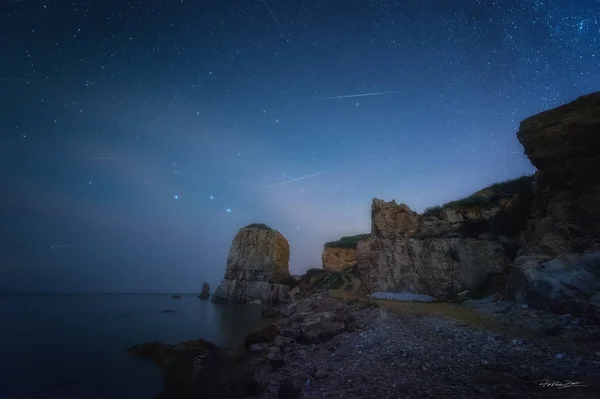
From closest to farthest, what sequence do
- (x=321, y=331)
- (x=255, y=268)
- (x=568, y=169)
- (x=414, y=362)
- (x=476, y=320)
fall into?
1. (x=414, y=362)
2. (x=476, y=320)
3. (x=568, y=169)
4. (x=321, y=331)
5. (x=255, y=268)

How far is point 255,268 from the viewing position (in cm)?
7975

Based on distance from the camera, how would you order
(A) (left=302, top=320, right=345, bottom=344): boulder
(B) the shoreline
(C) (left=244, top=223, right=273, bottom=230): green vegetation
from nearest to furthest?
(B) the shoreline → (A) (left=302, top=320, right=345, bottom=344): boulder → (C) (left=244, top=223, right=273, bottom=230): green vegetation

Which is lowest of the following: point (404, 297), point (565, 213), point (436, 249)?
point (404, 297)

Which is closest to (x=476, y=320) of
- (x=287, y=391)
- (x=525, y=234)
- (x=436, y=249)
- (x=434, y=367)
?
(x=434, y=367)

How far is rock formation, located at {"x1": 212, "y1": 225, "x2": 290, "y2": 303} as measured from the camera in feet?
249

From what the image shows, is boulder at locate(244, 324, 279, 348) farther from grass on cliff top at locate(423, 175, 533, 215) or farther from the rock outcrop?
grass on cliff top at locate(423, 175, 533, 215)

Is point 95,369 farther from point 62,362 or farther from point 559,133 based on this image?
point 559,133

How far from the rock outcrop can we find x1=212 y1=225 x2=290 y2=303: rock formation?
6700 centimetres

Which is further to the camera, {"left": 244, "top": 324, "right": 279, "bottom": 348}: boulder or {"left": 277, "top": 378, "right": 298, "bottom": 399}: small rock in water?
{"left": 244, "top": 324, "right": 279, "bottom": 348}: boulder

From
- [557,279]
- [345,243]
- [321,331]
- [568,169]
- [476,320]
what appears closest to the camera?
[557,279]

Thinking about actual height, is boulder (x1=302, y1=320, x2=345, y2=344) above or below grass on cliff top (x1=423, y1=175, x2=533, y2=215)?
below

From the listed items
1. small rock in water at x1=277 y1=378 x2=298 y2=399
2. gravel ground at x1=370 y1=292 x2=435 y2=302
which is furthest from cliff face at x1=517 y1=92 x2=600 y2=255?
small rock in water at x1=277 y1=378 x2=298 y2=399

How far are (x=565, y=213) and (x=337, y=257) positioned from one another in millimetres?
65930

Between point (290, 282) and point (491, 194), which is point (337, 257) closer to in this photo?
point (290, 282)
